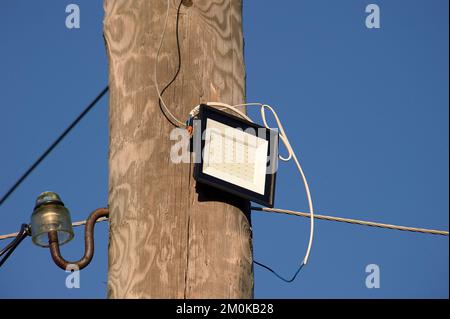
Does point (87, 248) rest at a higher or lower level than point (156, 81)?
lower

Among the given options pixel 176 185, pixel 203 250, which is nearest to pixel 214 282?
pixel 203 250

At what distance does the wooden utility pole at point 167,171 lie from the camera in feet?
10.2

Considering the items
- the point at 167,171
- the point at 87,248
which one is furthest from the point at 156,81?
the point at 87,248

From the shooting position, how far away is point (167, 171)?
323cm

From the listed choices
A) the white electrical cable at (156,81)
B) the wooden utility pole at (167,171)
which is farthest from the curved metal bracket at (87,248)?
the white electrical cable at (156,81)

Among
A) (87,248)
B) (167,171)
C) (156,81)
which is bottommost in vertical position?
(87,248)

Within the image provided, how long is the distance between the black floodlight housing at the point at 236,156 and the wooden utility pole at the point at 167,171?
0.05m

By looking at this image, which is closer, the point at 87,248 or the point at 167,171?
the point at 167,171

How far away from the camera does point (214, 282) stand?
3104 mm

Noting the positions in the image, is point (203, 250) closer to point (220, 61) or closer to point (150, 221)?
point (150, 221)

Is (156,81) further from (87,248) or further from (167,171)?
(87,248)

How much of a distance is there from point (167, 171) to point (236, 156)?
0.25 meters

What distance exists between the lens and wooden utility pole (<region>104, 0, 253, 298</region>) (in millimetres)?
3111
